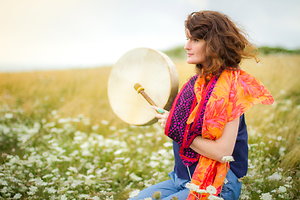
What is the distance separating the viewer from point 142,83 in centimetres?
238

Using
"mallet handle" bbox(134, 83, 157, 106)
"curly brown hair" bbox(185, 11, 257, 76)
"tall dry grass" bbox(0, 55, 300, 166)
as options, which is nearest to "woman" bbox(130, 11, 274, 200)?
"curly brown hair" bbox(185, 11, 257, 76)

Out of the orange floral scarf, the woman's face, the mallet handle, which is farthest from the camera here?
the mallet handle

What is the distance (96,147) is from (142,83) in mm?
1709

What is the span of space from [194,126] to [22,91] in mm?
5509

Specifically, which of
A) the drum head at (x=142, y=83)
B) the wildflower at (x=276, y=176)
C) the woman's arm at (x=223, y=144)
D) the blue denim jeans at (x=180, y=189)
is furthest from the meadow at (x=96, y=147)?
the woman's arm at (x=223, y=144)

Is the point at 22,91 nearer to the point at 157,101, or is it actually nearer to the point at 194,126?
the point at 157,101

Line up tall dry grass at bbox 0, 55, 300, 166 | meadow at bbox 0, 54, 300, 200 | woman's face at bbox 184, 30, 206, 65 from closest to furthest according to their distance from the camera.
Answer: woman's face at bbox 184, 30, 206, 65 → meadow at bbox 0, 54, 300, 200 → tall dry grass at bbox 0, 55, 300, 166

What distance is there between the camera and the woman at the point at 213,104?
5.88 ft

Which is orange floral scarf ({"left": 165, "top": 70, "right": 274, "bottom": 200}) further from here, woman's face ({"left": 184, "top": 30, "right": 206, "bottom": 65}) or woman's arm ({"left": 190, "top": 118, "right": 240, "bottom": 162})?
woman's face ({"left": 184, "top": 30, "right": 206, "bottom": 65})

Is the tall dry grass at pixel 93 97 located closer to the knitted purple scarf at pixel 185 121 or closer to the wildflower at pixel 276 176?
the wildflower at pixel 276 176

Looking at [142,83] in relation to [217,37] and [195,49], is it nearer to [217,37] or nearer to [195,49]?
[195,49]

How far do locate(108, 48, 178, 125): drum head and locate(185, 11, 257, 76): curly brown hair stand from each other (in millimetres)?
350

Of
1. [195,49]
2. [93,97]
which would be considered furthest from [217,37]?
[93,97]

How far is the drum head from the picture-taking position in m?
2.21
